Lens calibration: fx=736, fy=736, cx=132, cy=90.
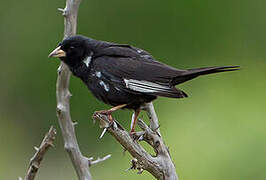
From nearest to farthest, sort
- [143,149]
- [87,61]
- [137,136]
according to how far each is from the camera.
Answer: [143,149], [137,136], [87,61]

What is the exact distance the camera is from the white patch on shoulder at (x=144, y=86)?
175 inches

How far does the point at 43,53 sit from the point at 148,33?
1.47m

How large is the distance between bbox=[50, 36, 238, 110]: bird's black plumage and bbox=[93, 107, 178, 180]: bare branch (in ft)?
0.71

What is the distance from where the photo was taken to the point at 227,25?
10.5 meters

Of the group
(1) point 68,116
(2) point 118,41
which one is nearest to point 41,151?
(1) point 68,116

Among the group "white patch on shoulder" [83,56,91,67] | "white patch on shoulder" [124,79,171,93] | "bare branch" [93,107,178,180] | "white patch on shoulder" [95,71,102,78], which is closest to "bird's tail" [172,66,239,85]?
"white patch on shoulder" [124,79,171,93]

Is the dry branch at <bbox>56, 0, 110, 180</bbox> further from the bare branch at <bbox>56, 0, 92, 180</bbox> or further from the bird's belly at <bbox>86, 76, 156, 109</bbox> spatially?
the bird's belly at <bbox>86, 76, 156, 109</bbox>

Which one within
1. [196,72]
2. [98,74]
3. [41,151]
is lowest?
[41,151]

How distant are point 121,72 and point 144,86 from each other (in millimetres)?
203

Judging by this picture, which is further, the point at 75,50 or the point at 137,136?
the point at 75,50

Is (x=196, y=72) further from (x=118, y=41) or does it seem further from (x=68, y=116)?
(x=118, y=41)

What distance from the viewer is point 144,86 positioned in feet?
14.8

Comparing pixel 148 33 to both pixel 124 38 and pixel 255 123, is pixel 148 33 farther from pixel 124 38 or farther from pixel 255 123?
pixel 255 123

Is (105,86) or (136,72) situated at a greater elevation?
(136,72)
